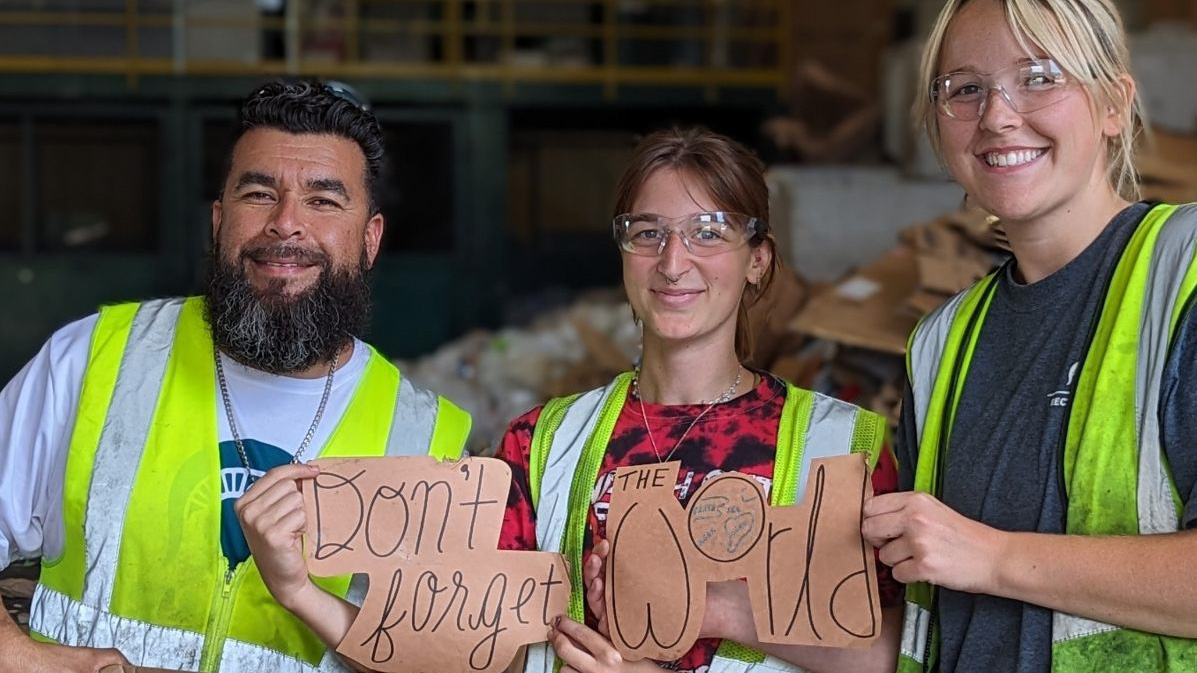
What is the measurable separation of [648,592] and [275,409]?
2.94 feet

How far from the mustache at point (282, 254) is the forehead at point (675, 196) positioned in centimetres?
66

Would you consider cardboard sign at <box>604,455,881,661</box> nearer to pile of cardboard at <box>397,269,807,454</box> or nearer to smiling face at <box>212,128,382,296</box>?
smiling face at <box>212,128,382,296</box>

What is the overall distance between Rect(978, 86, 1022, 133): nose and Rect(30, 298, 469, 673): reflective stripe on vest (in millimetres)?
1348

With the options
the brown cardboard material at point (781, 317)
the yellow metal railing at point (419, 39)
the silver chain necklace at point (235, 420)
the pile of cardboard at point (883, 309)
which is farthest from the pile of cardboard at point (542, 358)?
the silver chain necklace at point (235, 420)

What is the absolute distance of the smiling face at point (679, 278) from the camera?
2373 mm

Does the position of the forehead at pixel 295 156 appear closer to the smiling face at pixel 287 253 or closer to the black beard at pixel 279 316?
the smiling face at pixel 287 253

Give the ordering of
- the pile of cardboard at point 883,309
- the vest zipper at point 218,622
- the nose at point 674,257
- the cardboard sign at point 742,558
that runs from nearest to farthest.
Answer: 1. the cardboard sign at point 742,558
2. the nose at point 674,257
3. the vest zipper at point 218,622
4. the pile of cardboard at point 883,309

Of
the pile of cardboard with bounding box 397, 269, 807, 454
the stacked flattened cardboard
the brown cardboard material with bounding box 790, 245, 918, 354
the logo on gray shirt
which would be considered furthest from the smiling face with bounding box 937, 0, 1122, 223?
the stacked flattened cardboard

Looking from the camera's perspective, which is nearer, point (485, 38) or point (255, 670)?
point (255, 670)

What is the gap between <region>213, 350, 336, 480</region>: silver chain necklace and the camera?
2564mm

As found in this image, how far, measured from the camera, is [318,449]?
102 inches

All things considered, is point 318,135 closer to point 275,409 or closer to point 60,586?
point 275,409

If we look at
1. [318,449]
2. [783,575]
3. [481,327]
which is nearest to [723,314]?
[783,575]

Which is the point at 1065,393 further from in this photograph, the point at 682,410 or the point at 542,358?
the point at 542,358
